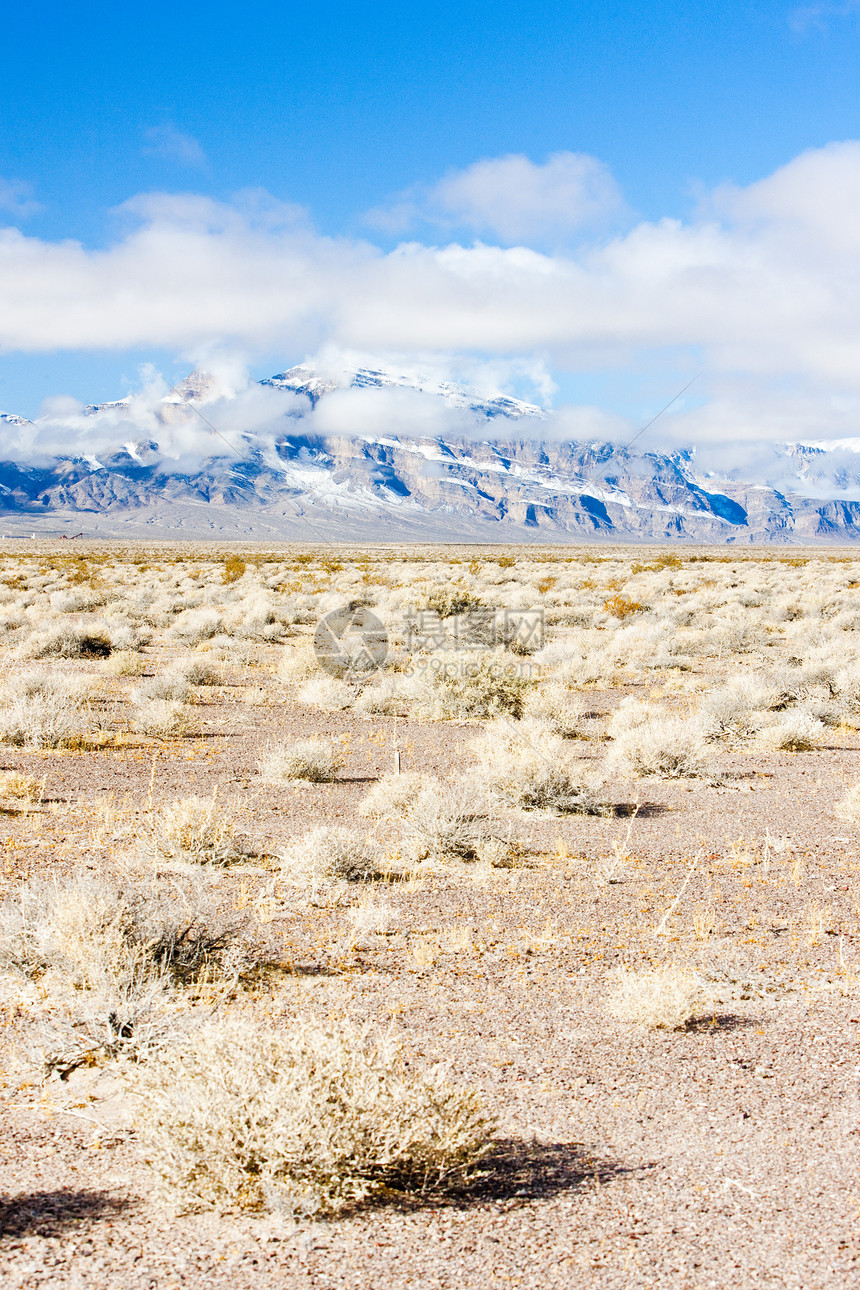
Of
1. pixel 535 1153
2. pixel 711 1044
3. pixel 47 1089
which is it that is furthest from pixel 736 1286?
pixel 47 1089

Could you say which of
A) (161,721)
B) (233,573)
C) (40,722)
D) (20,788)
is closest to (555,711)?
(161,721)

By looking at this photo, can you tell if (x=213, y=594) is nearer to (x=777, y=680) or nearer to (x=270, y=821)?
(x=777, y=680)

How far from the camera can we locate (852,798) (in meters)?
10.0

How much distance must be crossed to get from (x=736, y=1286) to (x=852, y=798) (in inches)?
310

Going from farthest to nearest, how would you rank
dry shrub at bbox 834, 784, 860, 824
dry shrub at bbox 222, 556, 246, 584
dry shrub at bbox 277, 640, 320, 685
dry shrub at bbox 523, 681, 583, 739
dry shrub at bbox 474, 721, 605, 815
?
dry shrub at bbox 222, 556, 246, 584 → dry shrub at bbox 277, 640, 320, 685 → dry shrub at bbox 523, 681, 583, 739 → dry shrub at bbox 474, 721, 605, 815 → dry shrub at bbox 834, 784, 860, 824

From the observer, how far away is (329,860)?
7.55 meters

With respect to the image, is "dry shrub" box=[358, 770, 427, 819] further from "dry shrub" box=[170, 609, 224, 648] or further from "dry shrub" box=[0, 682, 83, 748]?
"dry shrub" box=[170, 609, 224, 648]

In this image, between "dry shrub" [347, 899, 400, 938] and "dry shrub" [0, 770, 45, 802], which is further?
"dry shrub" [0, 770, 45, 802]

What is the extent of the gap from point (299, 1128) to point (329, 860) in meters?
4.24

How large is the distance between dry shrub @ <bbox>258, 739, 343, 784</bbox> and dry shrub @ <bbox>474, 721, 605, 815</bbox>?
213cm

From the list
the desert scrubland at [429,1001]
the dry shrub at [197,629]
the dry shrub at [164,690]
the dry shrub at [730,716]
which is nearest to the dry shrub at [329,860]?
the desert scrubland at [429,1001]

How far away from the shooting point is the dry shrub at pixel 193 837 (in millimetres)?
8000

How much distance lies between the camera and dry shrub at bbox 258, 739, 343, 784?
1130 cm

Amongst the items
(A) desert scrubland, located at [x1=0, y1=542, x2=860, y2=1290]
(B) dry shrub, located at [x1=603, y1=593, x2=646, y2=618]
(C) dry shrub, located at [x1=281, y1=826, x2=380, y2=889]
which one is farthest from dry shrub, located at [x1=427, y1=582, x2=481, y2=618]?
(C) dry shrub, located at [x1=281, y1=826, x2=380, y2=889]
